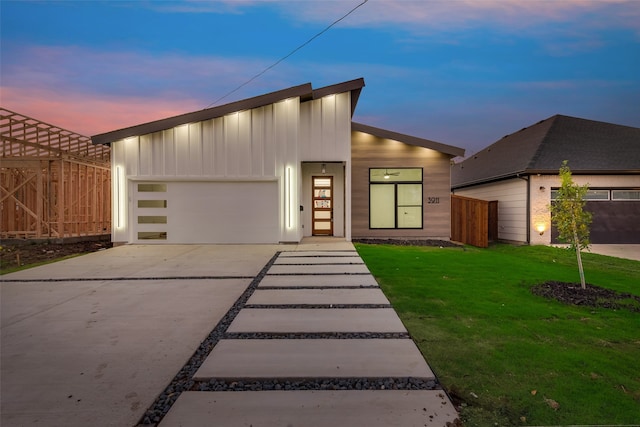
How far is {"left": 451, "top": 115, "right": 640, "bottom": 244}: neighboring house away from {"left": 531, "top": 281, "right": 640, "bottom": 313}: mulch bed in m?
7.97

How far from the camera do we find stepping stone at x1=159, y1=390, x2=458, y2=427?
1.99 metres

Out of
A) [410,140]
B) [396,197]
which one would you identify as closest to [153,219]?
[396,197]

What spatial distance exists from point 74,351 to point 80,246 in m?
11.8

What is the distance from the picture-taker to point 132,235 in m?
11.1

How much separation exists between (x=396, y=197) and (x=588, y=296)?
828cm

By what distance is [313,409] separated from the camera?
6.96ft

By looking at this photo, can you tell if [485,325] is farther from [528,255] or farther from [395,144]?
[395,144]

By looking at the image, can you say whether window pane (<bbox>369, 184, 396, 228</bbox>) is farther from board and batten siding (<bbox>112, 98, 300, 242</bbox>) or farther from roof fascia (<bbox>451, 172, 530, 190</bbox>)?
roof fascia (<bbox>451, 172, 530, 190</bbox>)

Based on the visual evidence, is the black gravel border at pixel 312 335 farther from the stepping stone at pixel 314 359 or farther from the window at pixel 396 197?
the window at pixel 396 197

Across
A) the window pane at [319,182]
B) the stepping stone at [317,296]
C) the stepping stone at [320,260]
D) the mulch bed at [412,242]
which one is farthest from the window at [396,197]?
the stepping stone at [317,296]

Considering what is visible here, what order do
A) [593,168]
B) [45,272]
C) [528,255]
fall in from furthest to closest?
[593,168]
[528,255]
[45,272]

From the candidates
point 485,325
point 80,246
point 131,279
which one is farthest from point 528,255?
point 80,246

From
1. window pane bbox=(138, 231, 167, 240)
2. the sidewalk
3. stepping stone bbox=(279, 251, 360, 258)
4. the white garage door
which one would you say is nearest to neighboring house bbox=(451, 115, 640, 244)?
stepping stone bbox=(279, 251, 360, 258)

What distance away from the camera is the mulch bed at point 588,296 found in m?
4.63
